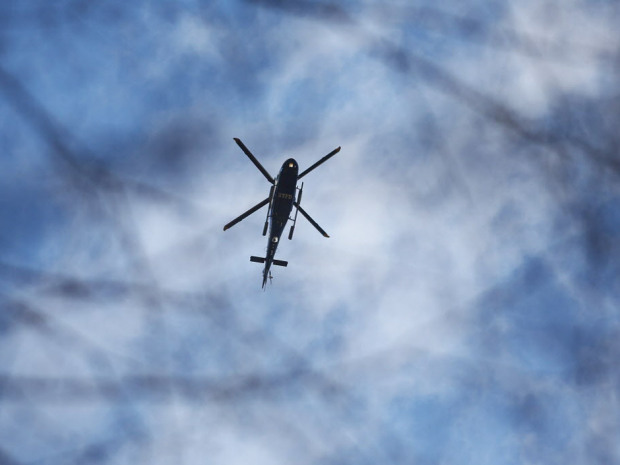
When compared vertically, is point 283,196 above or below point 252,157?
below

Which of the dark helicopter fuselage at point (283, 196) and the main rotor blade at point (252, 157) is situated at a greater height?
the main rotor blade at point (252, 157)

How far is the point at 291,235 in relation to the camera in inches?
1943

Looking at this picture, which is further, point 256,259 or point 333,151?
point 256,259

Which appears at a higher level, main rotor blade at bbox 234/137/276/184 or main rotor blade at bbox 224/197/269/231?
main rotor blade at bbox 234/137/276/184

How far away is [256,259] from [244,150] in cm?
1317

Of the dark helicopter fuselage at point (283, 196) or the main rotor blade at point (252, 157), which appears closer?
the main rotor blade at point (252, 157)

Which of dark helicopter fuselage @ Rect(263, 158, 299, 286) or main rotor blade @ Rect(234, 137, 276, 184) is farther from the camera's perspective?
dark helicopter fuselage @ Rect(263, 158, 299, 286)

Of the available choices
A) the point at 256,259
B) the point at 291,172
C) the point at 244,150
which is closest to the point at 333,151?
the point at 291,172

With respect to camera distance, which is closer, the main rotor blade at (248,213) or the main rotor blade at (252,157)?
the main rotor blade at (252,157)

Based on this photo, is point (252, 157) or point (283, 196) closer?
point (252, 157)

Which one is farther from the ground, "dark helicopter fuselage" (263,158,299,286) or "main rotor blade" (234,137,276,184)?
"main rotor blade" (234,137,276,184)

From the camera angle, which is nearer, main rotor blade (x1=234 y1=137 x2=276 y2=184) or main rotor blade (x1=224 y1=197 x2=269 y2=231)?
main rotor blade (x1=234 y1=137 x2=276 y2=184)

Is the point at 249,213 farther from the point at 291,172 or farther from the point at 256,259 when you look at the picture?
the point at 256,259

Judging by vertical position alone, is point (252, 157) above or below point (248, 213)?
above
